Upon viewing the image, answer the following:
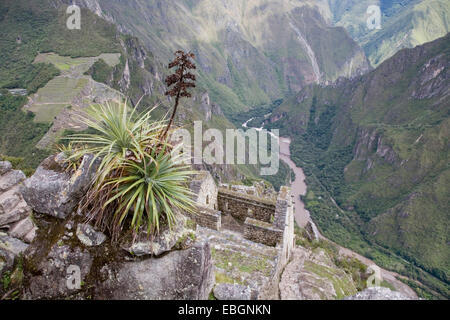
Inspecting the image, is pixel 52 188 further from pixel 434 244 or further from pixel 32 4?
pixel 32 4

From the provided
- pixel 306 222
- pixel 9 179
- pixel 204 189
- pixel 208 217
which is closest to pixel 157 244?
pixel 208 217

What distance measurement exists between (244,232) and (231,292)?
7.26 metres

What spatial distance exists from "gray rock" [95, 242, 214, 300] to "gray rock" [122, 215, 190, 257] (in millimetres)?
184

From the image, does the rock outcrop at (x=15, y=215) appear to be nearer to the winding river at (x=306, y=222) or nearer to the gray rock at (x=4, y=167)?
the gray rock at (x=4, y=167)

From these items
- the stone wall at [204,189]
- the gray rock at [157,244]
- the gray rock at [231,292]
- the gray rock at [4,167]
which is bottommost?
the gray rock at [231,292]

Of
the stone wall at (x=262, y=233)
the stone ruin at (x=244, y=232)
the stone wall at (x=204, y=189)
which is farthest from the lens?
the stone wall at (x=204, y=189)

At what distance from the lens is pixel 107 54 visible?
492 ft

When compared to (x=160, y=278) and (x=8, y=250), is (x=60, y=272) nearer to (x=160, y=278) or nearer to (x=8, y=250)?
(x=160, y=278)

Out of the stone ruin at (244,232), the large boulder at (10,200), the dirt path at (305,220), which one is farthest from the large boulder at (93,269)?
the dirt path at (305,220)

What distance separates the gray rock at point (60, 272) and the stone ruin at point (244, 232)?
Result: 3139mm

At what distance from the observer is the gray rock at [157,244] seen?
17.6ft

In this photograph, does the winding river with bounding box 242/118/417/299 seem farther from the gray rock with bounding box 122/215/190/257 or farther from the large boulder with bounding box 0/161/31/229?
the large boulder with bounding box 0/161/31/229

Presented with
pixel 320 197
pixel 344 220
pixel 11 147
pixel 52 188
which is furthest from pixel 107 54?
pixel 52 188
